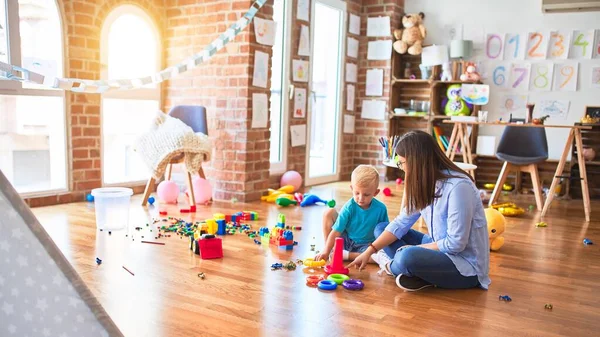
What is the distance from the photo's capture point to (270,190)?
5.29 m

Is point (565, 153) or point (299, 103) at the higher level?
point (299, 103)

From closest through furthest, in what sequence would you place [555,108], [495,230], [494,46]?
[495,230]
[555,108]
[494,46]

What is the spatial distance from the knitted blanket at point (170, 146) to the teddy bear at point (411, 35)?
10.00 feet

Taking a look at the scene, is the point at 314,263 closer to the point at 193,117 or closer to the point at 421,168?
the point at 421,168

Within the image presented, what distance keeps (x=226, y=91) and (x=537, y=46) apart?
3448mm

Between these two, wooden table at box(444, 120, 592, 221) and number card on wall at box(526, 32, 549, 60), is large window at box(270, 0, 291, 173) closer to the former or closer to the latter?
wooden table at box(444, 120, 592, 221)

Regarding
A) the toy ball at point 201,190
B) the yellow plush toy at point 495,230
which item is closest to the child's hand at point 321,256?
the yellow plush toy at point 495,230

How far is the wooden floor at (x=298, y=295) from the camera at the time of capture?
2.21m

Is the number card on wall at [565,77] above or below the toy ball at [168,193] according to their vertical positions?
above

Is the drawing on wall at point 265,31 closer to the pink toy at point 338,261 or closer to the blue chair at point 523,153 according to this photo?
the blue chair at point 523,153

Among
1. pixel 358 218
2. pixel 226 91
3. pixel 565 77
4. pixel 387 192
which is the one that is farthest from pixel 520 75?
pixel 358 218

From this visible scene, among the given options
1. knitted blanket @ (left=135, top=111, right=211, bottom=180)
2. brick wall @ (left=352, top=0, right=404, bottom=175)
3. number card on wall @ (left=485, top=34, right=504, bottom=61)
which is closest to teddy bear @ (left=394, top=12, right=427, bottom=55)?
brick wall @ (left=352, top=0, right=404, bottom=175)

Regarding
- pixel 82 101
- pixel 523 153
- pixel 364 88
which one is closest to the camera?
pixel 82 101

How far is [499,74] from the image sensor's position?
21.3 ft
